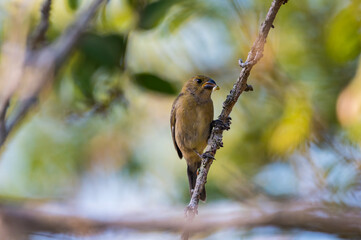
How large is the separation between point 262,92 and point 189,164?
1388 millimetres

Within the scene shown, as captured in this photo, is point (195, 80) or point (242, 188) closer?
point (242, 188)

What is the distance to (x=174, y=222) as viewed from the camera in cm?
167

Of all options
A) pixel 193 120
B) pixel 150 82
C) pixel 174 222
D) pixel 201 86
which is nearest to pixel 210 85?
pixel 201 86

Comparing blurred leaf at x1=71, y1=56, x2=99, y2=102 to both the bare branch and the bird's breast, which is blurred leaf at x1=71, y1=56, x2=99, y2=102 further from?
the bird's breast

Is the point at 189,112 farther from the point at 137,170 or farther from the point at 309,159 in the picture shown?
the point at 309,159

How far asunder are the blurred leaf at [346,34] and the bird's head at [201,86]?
81.4 inches

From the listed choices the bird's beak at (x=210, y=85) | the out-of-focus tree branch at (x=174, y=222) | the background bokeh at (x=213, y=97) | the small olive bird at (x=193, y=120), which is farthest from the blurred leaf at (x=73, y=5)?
the out-of-focus tree branch at (x=174, y=222)

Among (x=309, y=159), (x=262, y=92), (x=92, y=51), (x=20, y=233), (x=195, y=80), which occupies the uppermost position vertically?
(x=195, y=80)

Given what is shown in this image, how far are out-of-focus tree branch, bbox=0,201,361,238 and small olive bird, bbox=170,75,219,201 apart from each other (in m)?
3.49

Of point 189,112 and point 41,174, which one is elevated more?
point 189,112

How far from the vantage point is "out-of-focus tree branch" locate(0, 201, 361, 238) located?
131 cm

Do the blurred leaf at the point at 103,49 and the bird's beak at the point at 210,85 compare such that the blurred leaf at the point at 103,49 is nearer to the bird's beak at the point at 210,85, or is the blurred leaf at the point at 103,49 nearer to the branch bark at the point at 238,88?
the branch bark at the point at 238,88

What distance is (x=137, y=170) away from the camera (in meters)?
5.97

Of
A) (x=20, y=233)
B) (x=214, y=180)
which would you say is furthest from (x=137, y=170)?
(x=20, y=233)
